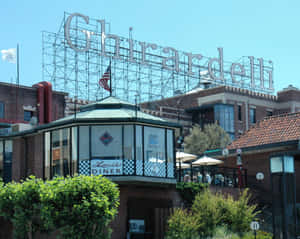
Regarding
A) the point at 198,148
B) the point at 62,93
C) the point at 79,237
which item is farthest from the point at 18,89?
the point at 79,237

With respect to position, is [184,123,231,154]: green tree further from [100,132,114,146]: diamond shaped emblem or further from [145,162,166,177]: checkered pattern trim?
[100,132,114,146]: diamond shaped emblem

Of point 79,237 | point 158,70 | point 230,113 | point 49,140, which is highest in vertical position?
point 158,70

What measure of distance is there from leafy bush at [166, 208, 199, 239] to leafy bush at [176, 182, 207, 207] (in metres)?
3.03

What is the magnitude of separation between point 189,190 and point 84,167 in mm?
5832

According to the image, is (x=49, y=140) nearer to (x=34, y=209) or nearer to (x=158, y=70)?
(x=34, y=209)

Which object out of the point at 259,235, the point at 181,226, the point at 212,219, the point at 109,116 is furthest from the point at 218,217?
the point at 109,116

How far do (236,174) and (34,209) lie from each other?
14425 mm

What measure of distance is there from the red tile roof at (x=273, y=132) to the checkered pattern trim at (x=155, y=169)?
905 centimetres

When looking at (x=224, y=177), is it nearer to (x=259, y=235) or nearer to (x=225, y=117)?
(x=259, y=235)

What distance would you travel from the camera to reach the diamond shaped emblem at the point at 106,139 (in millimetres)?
31531

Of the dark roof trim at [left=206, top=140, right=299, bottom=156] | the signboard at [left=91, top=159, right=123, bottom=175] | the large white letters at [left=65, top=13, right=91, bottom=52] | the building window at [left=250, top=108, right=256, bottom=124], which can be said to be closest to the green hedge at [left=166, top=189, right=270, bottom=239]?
the signboard at [left=91, top=159, right=123, bottom=175]

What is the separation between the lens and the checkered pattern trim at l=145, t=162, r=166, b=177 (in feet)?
104

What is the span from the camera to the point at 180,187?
32.6 meters

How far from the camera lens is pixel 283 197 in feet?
65.1
